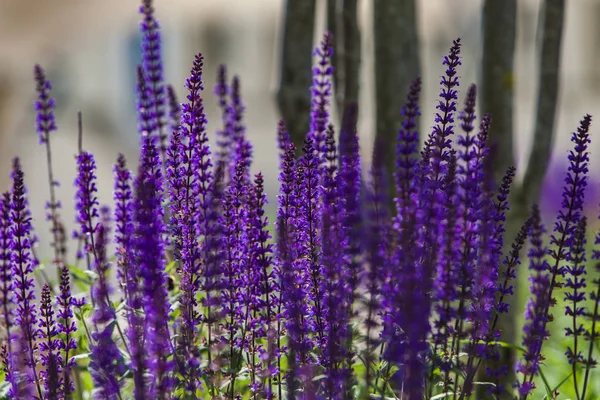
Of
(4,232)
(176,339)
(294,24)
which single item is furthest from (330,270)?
(294,24)

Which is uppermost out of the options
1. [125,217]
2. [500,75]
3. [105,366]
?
[500,75]

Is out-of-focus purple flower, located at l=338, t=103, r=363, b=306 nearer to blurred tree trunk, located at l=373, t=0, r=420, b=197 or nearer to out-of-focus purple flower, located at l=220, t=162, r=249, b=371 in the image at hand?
out-of-focus purple flower, located at l=220, t=162, r=249, b=371

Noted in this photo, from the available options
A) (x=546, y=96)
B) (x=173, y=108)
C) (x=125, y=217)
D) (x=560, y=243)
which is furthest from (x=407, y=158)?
(x=546, y=96)

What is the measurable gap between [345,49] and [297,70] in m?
0.61

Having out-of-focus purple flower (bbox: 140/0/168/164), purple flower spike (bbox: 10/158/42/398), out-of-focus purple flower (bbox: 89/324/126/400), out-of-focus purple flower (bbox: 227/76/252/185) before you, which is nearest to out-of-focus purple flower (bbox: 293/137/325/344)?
out-of-focus purple flower (bbox: 89/324/126/400)

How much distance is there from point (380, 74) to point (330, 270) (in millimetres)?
3121

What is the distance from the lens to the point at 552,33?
5609 mm

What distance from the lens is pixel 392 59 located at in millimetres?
5883

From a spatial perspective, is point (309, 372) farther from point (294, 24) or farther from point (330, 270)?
point (294, 24)

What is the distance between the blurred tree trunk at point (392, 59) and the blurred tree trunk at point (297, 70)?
57 cm

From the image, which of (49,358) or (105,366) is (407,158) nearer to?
(105,366)

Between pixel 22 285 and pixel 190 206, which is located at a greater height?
pixel 190 206

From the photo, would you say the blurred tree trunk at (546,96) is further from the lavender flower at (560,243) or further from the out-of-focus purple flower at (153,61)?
the out-of-focus purple flower at (153,61)

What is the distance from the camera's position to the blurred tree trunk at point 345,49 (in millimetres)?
5902
